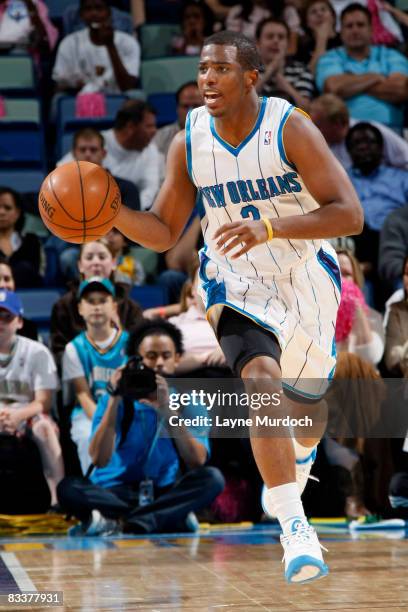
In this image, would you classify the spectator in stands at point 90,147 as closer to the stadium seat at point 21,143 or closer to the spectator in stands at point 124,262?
the spectator in stands at point 124,262

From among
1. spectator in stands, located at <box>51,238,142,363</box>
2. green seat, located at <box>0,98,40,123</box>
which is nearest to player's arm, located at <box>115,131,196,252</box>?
spectator in stands, located at <box>51,238,142,363</box>

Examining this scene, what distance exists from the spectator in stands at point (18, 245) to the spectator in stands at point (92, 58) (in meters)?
2.27

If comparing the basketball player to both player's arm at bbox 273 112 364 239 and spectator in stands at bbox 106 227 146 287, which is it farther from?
spectator in stands at bbox 106 227 146 287

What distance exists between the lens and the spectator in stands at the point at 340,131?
7980mm

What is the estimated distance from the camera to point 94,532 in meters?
5.55

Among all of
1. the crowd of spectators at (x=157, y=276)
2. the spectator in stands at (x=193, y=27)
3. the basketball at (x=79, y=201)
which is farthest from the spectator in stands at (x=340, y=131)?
the basketball at (x=79, y=201)

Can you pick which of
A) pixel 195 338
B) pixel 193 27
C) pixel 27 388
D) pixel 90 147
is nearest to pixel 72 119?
pixel 90 147

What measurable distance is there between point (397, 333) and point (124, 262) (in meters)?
2.09

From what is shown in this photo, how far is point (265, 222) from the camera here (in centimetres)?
330

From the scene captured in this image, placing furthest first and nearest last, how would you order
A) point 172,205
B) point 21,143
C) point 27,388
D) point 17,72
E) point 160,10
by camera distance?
point 160,10
point 17,72
point 21,143
point 27,388
point 172,205

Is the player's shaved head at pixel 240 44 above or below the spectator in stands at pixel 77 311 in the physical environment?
above

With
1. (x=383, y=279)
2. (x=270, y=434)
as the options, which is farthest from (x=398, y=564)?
(x=383, y=279)

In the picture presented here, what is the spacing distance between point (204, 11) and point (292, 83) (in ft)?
3.95

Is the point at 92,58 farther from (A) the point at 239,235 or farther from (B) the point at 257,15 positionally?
(A) the point at 239,235
